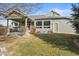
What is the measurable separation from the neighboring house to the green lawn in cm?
9

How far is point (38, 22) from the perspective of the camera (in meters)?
4.99

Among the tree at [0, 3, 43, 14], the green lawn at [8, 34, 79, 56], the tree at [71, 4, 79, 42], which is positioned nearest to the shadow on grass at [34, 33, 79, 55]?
the green lawn at [8, 34, 79, 56]

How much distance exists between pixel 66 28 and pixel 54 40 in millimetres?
253

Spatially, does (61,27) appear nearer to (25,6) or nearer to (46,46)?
(46,46)

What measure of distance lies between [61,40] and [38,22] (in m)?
0.44

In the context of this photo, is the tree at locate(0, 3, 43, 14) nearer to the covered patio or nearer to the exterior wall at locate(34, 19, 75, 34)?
the covered patio

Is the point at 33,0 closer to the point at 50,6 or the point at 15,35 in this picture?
the point at 50,6

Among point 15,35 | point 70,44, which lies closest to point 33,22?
point 15,35

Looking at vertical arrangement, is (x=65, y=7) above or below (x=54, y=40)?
Answer: above

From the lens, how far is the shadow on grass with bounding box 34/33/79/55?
4.91 m

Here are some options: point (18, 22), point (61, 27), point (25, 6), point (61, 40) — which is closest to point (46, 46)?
point (61, 40)

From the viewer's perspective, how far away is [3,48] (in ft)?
16.1

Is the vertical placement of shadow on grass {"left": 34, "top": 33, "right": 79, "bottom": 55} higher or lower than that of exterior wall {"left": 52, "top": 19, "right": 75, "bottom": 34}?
lower

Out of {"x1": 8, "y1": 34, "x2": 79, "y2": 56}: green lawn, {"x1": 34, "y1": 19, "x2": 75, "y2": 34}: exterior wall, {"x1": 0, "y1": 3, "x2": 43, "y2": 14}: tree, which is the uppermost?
{"x1": 0, "y1": 3, "x2": 43, "y2": 14}: tree
